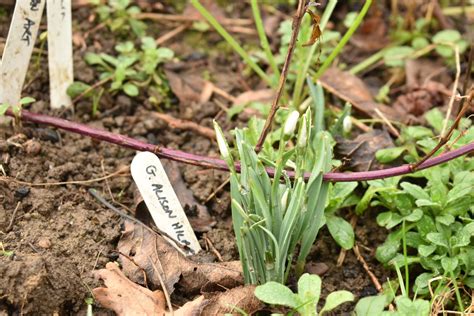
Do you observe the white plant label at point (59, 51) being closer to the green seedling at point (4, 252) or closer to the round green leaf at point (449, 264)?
the green seedling at point (4, 252)

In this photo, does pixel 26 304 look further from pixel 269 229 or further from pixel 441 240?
pixel 441 240

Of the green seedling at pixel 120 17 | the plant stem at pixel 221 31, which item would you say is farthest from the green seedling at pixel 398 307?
the green seedling at pixel 120 17

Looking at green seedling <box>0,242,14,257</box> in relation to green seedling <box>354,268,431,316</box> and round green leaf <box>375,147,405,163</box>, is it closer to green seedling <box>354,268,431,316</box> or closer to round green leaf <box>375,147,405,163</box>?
green seedling <box>354,268,431,316</box>

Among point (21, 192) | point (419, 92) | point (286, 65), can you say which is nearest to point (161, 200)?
point (21, 192)

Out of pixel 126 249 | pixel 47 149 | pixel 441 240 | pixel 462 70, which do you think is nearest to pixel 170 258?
pixel 126 249

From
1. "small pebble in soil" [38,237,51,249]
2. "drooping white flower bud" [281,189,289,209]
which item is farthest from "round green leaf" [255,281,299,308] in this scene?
"small pebble in soil" [38,237,51,249]
